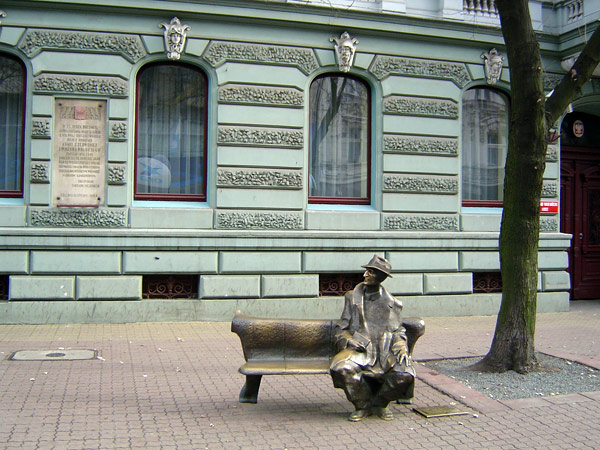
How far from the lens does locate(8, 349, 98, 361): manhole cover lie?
872 cm

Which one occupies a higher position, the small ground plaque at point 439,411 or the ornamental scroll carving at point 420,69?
the ornamental scroll carving at point 420,69

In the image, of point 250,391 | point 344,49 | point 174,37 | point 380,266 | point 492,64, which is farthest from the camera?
point 492,64

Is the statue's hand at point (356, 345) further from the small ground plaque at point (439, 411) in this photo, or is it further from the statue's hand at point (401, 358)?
the small ground plaque at point (439, 411)

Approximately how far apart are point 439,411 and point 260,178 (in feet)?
21.6

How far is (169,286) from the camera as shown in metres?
11.9

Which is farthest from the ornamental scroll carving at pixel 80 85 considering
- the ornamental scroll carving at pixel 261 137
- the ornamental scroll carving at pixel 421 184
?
the ornamental scroll carving at pixel 421 184

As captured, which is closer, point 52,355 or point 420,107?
point 52,355

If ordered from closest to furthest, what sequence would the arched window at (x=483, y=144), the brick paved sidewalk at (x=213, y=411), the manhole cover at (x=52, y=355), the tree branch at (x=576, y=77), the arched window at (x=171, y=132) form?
the brick paved sidewalk at (x=213, y=411)
the tree branch at (x=576, y=77)
the manhole cover at (x=52, y=355)
the arched window at (x=171, y=132)
the arched window at (x=483, y=144)

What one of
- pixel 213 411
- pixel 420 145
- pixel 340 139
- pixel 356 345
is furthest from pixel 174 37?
pixel 356 345

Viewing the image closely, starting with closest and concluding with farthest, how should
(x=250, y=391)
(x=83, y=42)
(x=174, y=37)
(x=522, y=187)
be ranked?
(x=250, y=391) < (x=522, y=187) < (x=83, y=42) < (x=174, y=37)

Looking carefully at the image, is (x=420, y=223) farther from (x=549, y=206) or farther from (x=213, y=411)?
(x=213, y=411)

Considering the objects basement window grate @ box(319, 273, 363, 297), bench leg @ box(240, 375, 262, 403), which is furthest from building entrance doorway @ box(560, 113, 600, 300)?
bench leg @ box(240, 375, 262, 403)

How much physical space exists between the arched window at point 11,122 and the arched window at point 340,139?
212 inches

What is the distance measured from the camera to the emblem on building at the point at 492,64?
13.7 m
